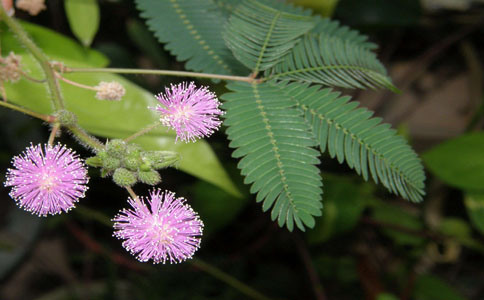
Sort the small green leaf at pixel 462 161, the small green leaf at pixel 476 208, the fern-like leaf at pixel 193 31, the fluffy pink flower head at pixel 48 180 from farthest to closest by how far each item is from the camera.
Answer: the small green leaf at pixel 476 208 < the small green leaf at pixel 462 161 < the fern-like leaf at pixel 193 31 < the fluffy pink flower head at pixel 48 180

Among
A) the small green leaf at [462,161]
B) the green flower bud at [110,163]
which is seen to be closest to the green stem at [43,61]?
the green flower bud at [110,163]

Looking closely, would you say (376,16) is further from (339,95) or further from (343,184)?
(339,95)

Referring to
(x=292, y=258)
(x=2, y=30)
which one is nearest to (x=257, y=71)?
(x=2, y=30)

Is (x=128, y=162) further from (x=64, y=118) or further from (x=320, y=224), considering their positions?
(x=320, y=224)

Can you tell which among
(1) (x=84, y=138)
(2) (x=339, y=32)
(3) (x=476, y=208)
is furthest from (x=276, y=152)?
(3) (x=476, y=208)

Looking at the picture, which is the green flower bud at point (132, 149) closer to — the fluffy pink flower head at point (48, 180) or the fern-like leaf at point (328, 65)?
the fluffy pink flower head at point (48, 180)
